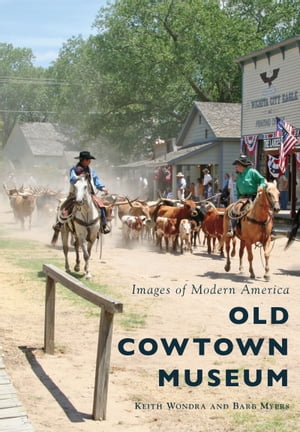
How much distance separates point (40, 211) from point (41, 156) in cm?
4871

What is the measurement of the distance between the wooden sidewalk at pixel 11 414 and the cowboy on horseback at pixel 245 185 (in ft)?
28.9

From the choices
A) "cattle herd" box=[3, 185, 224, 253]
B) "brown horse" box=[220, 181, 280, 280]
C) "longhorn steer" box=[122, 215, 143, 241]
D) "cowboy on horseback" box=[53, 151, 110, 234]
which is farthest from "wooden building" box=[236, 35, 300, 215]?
"cowboy on horseback" box=[53, 151, 110, 234]

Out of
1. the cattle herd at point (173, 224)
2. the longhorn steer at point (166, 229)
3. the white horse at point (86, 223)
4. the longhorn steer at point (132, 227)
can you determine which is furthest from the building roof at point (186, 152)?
the white horse at point (86, 223)

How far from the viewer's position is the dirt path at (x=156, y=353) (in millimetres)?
6547

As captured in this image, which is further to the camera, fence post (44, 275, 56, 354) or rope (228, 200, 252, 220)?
rope (228, 200, 252, 220)

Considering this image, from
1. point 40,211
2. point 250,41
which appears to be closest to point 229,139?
point 40,211

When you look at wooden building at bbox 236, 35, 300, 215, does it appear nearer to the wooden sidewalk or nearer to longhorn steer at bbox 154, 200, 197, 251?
longhorn steer at bbox 154, 200, 197, 251

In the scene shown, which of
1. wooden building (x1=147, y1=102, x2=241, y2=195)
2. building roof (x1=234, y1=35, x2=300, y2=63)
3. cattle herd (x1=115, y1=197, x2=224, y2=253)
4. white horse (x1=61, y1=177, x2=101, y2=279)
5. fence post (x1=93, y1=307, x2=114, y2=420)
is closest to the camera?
fence post (x1=93, y1=307, x2=114, y2=420)

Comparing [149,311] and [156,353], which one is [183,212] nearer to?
[149,311]

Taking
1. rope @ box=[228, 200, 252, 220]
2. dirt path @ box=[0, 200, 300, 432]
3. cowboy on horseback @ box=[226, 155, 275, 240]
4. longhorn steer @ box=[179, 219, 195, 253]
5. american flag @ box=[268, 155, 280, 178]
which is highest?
american flag @ box=[268, 155, 280, 178]

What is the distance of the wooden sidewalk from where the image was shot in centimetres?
536

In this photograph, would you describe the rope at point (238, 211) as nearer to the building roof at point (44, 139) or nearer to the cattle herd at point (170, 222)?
the cattle herd at point (170, 222)

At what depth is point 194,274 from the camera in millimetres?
14773

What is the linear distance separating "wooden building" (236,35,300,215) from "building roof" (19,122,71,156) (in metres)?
44.9
